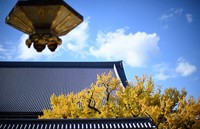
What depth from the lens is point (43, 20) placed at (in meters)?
1.98

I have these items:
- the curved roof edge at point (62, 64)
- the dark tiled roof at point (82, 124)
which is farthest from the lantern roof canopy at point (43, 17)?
the curved roof edge at point (62, 64)

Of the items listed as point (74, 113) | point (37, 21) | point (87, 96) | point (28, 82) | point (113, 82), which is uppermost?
point (28, 82)

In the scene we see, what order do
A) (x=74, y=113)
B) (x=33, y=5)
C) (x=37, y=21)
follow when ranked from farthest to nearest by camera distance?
(x=74, y=113)
(x=37, y=21)
(x=33, y=5)

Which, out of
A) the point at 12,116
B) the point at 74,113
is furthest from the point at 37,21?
the point at 12,116

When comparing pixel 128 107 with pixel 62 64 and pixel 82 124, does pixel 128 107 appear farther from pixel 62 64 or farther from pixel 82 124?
pixel 62 64

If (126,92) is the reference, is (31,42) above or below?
below

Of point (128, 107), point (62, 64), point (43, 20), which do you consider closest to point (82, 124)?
point (128, 107)

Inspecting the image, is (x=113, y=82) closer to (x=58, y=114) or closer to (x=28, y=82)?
(x=58, y=114)

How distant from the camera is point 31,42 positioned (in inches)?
80.6

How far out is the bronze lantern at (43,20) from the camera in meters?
1.88

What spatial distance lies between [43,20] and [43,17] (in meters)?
0.03

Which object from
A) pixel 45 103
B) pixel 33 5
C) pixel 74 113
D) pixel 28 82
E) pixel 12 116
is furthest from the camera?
pixel 28 82

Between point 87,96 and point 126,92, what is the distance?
7.23ft

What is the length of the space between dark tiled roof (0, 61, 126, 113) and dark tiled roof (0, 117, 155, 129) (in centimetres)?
829
